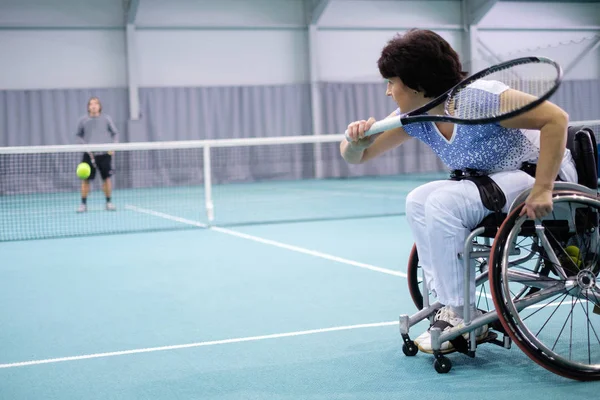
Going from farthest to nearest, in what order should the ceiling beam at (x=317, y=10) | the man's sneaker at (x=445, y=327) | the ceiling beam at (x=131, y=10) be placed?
1. the ceiling beam at (x=317, y=10)
2. the ceiling beam at (x=131, y=10)
3. the man's sneaker at (x=445, y=327)

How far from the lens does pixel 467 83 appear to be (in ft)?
8.12

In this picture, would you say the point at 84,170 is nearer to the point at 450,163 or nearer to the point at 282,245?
the point at 282,245

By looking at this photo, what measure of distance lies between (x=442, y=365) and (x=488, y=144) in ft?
2.39

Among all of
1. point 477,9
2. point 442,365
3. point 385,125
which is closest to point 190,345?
point 442,365

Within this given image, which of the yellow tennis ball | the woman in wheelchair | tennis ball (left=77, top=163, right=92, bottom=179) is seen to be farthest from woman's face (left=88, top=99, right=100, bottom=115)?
the yellow tennis ball

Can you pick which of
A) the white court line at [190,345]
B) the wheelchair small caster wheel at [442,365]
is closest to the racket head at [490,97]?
the wheelchair small caster wheel at [442,365]

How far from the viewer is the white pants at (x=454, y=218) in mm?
2451

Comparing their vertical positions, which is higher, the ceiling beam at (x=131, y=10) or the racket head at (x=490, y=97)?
the ceiling beam at (x=131, y=10)

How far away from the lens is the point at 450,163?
105 inches

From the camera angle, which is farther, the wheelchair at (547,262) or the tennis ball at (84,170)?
the tennis ball at (84,170)

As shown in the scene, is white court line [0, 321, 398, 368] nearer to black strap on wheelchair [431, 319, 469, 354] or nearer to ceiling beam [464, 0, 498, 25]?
black strap on wheelchair [431, 319, 469, 354]

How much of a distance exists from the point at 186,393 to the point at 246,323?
40.0 inches

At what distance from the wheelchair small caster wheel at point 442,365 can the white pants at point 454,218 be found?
0.61 ft

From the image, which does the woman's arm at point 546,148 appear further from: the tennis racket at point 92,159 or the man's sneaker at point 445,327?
the tennis racket at point 92,159
